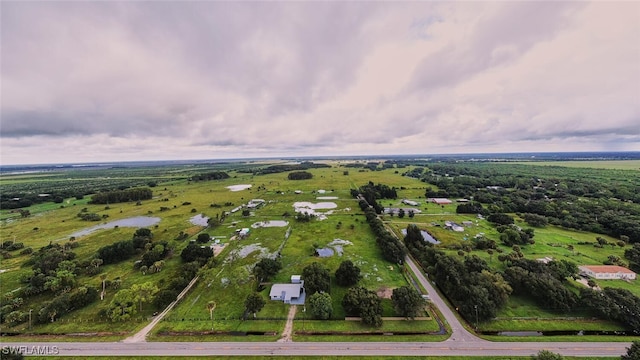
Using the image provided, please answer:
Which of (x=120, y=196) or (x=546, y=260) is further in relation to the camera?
(x=120, y=196)

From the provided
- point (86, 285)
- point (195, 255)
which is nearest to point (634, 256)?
point (195, 255)

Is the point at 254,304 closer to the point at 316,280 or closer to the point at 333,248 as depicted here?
the point at 316,280

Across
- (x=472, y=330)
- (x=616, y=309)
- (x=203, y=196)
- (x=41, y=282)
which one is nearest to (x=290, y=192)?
(x=203, y=196)

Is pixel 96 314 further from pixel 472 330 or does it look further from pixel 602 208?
pixel 602 208

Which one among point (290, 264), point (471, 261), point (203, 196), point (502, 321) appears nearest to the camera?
point (502, 321)

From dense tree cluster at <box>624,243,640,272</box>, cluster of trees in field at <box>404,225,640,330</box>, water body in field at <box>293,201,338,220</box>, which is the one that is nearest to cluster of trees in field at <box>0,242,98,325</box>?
cluster of trees in field at <box>404,225,640,330</box>

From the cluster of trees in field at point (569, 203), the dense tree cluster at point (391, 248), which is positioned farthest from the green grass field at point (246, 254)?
the cluster of trees in field at point (569, 203)

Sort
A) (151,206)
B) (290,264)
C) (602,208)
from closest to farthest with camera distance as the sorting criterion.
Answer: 1. (290,264)
2. (602,208)
3. (151,206)
